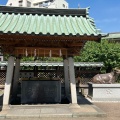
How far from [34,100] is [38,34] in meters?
3.92

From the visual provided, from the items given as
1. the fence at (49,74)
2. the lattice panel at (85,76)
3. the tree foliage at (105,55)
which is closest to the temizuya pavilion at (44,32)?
the fence at (49,74)

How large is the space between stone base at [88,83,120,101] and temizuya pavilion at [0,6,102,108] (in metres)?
4.71

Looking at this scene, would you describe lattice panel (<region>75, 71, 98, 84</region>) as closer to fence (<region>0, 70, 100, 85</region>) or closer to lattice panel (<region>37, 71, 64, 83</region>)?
fence (<region>0, 70, 100, 85</region>)

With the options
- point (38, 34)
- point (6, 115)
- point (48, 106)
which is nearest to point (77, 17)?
point (38, 34)

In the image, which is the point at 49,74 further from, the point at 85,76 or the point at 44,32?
the point at 44,32

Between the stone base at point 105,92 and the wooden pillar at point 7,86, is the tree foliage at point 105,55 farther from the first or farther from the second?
the wooden pillar at point 7,86

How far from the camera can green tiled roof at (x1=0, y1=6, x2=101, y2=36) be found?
343 inches

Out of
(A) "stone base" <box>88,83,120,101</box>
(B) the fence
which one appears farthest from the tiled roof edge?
(B) the fence

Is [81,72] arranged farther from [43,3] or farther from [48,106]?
[43,3]

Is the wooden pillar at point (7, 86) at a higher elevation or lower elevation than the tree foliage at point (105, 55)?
lower

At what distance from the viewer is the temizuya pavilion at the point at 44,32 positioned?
847cm

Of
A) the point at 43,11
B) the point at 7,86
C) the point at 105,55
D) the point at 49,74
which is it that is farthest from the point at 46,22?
the point at 105,55

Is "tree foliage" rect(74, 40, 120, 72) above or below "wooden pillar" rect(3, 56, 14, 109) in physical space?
above

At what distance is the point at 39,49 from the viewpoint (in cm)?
966
